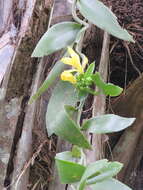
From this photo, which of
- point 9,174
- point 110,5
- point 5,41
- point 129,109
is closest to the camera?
point 9,174

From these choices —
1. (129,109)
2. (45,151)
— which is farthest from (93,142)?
(129,109)

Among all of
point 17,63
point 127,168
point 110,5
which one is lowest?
point 127,168

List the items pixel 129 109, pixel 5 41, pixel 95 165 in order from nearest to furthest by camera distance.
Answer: pixel 95 165, pixel 5 41, pixel 129 109

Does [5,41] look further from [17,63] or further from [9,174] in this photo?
[9,174]

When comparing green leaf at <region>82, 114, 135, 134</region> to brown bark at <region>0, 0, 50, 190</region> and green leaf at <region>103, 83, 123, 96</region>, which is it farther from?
brown bark at <region>0, 0, 50, 190</region>

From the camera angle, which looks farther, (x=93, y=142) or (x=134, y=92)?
(x=134, y=92)

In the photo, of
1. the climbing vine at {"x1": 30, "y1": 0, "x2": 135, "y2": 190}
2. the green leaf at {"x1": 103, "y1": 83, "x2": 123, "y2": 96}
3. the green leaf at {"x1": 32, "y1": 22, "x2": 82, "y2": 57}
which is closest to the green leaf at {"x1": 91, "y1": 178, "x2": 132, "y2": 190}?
the climbing vine at {"x1": 30, "y1": 0, "x2": 135, "y2": 190}

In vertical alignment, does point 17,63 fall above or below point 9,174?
above
